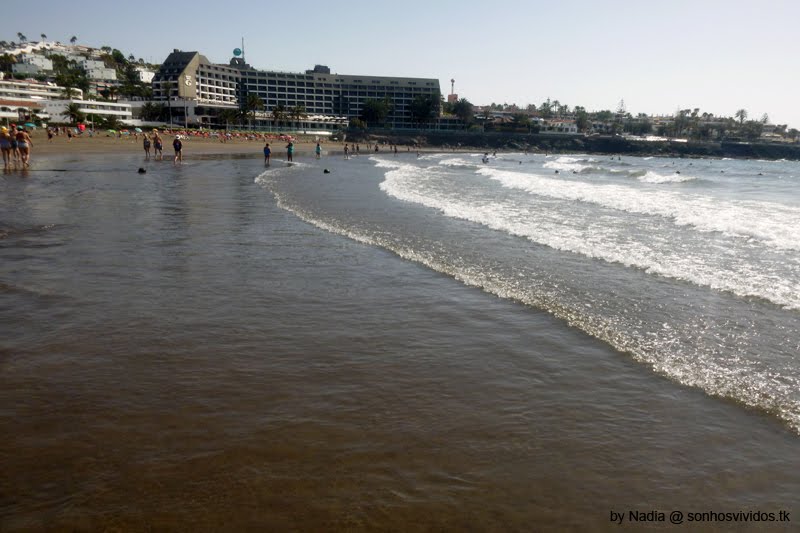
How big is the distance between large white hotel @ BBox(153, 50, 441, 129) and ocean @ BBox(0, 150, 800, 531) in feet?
393

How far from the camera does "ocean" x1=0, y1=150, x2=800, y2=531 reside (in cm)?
330

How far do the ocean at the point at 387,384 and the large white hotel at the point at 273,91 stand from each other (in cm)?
11976

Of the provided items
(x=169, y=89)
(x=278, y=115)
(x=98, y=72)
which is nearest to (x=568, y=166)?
(x=278, y=115)

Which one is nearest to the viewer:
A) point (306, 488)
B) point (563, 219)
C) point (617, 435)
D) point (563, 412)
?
point (306, 488)

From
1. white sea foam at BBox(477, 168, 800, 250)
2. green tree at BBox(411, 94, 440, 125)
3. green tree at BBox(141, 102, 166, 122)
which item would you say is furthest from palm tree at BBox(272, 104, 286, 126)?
white sea foam at BBox(477, 168, 800, 250)

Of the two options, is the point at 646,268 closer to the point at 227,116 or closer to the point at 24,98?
the point at 227,116

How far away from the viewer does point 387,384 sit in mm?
4852

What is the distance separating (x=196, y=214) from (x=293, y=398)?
37.0ft

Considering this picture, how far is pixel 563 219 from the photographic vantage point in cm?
1586

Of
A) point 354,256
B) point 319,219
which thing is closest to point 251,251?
point 354,256

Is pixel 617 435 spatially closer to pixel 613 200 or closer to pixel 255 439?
pixel 255 439

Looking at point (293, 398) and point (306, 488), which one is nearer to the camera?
point (306, 488)

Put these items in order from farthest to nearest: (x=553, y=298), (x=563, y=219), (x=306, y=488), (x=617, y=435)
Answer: (x=563, y=219), (x=553, y=298), (x=617, y=435), (x=306, y=488)

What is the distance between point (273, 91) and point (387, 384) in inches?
6598
